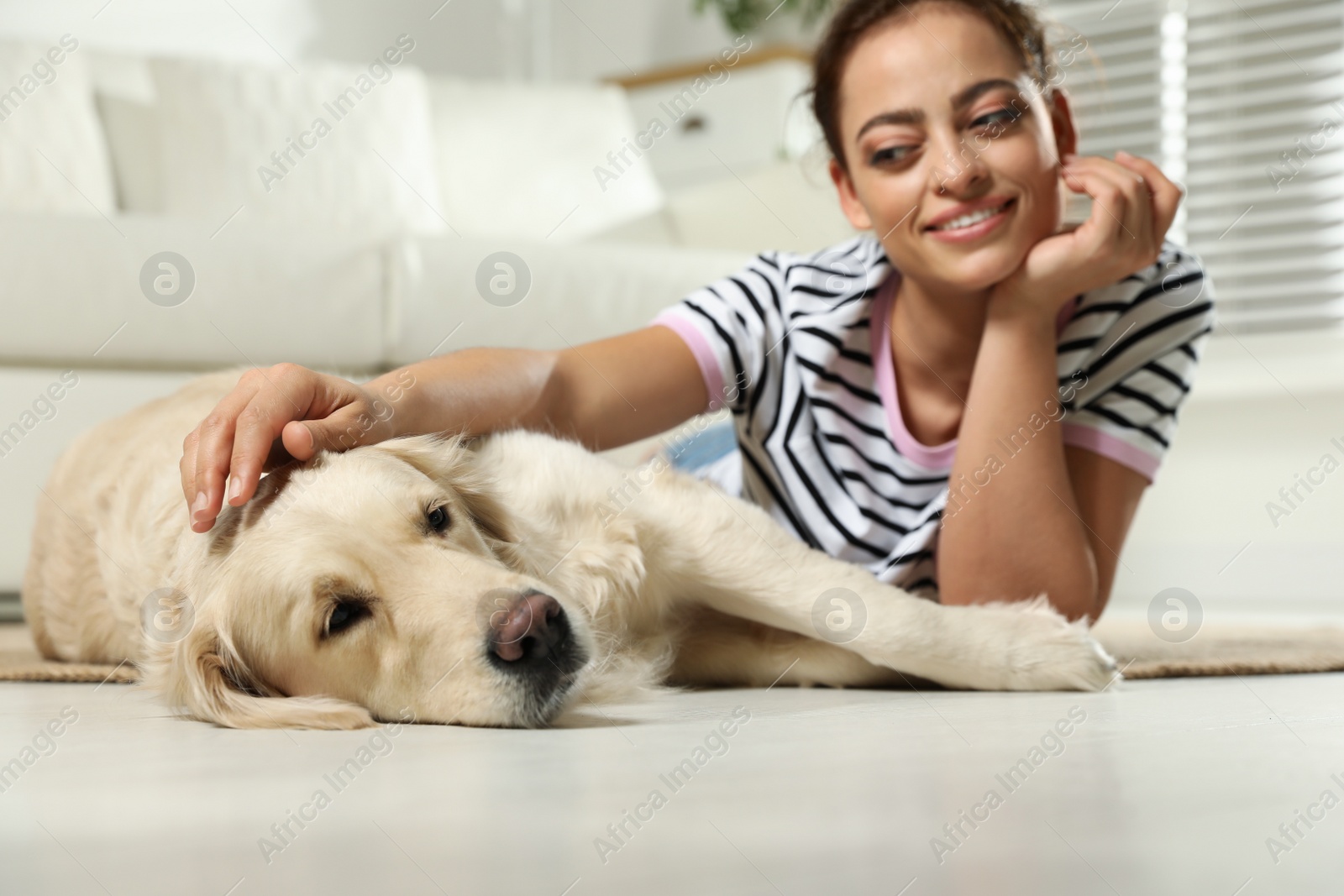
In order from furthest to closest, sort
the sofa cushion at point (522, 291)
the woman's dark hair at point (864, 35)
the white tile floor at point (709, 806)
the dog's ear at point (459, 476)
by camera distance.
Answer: the sofa cushion at point (522, 291), the woman's dark hair at point (864, 35), the dog's ear at point (459, 476), the white tile floor at point (709, 806)

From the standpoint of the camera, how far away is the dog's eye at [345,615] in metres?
1.25

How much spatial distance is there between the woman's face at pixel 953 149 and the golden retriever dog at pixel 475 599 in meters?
0.49

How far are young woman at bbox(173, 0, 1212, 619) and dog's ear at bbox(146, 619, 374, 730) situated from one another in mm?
313

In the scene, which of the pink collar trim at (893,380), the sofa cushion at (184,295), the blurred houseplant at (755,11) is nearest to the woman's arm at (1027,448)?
the pink collar trim at (893,380)

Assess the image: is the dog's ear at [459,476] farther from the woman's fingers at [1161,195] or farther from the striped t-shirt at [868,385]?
the woman's fingers at [1161,195]

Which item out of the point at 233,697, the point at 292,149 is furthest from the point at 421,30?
the point at 233,697

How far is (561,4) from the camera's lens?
6.35 meters

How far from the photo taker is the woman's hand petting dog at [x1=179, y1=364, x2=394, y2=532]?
4.09 feet

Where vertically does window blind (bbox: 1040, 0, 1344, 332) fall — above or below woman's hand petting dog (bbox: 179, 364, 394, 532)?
above

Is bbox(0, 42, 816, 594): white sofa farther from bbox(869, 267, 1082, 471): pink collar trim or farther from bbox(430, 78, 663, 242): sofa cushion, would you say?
bbox(869, 267, 1082, 471): pink collar trim

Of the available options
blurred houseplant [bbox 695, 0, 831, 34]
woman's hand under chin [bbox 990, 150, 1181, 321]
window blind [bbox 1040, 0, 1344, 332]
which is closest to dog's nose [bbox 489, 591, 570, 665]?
woman's hand under chin [bbox 990, 150, 1181, 321]

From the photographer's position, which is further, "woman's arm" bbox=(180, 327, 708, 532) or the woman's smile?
the woman's smile

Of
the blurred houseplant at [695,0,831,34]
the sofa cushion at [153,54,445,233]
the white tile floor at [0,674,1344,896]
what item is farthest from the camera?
the blurred houseplant at [695,0,831,34]

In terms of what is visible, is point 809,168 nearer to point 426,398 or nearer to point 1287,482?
point 1287,482
